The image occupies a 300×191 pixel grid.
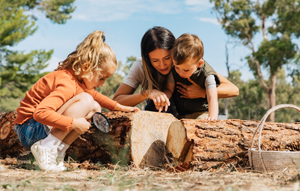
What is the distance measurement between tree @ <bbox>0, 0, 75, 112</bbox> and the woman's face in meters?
15.6

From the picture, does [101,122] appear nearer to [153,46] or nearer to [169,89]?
[153,46]

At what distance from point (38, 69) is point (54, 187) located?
57.8 ft

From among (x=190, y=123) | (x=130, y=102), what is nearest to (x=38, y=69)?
(x=130, y=102)

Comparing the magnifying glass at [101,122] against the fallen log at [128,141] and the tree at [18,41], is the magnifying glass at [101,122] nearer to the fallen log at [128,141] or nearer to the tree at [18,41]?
the fallen log at [128,141]

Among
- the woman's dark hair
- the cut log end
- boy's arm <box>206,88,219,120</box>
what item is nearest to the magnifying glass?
the woman's dark hair

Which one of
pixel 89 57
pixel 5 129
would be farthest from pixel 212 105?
pixel 5 129

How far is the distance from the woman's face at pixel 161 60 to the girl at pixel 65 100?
0.63 meters

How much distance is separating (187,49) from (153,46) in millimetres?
448

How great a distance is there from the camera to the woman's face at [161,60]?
3.34 metres

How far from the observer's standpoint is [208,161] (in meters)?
2.65

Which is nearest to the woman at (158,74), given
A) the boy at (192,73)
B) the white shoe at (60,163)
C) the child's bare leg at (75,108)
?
the boy at (192,73)

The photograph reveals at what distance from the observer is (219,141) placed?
9.04ft

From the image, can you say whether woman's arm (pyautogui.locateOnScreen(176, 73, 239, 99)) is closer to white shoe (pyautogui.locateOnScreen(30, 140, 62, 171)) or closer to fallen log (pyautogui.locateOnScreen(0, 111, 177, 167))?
fallen log (pyautogui.locateOnScreen(0, 111, 177, 167))

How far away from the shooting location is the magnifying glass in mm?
2836
